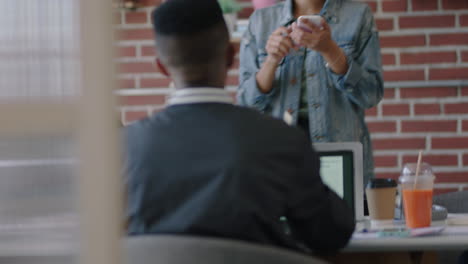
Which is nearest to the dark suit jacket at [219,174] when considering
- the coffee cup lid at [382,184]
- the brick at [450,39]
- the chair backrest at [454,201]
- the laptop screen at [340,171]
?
the laptop screen at [340,171]

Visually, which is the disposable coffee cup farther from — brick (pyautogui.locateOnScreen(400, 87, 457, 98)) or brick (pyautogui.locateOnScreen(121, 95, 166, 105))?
brick (pyautogui.locateOnScreen(121, 95, 166, 105))

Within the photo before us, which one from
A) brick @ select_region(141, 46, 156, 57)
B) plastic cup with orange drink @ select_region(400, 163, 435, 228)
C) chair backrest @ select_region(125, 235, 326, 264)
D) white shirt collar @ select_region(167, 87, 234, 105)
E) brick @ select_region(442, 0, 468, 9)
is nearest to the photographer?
chair backrest @ select_region(125, 235, 326, 264)

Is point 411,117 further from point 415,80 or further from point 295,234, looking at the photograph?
point 295,234

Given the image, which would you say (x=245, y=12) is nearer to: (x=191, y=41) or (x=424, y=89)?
(x=424, y=89)

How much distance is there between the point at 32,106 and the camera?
62cm

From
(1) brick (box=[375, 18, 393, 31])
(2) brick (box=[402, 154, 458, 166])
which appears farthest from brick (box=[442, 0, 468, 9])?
(2) brick (box=[402, 154, 458, 166])

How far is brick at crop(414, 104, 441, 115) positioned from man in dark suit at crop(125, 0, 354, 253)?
5.68 ft

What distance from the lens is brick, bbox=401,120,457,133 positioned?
123 inches

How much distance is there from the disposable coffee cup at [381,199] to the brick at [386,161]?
1.17 metres

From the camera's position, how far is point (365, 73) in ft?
7.55

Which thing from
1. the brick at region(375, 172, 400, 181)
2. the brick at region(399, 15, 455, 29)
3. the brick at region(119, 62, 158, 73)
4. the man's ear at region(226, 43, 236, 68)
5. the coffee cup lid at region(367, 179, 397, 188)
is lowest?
the brick at region(375, 172, 400, 181)

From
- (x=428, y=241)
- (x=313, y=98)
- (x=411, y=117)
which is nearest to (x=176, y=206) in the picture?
(x=428, y=241)

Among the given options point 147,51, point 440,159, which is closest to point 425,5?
point 440,159

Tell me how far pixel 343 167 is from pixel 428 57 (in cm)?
143
